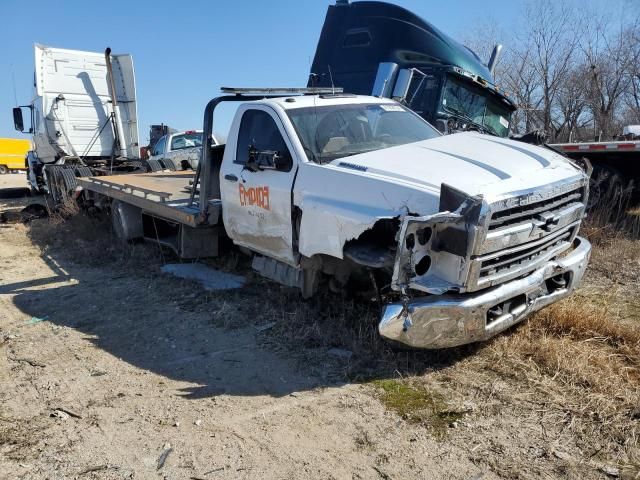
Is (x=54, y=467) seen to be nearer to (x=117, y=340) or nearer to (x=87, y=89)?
(x=117, y=340)

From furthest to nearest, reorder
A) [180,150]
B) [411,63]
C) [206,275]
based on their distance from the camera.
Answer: [180,150] < [411,63] < [206,275]

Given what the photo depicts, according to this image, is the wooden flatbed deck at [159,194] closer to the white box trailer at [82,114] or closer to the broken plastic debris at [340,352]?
the broken plastic debris at [340,352]

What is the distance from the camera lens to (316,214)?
13.8 ft

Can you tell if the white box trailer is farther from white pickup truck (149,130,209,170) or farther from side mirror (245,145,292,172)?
side mirror (245,145,292,172)

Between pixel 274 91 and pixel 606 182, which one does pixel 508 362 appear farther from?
pixel 606 182

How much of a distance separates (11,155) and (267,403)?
39813 millimetres

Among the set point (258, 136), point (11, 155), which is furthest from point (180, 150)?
point (11, 155)

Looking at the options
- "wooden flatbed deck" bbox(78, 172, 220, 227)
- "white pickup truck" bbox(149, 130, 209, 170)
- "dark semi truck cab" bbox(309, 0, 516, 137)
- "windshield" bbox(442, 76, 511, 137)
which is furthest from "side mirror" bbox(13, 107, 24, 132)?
"windshield" bbox(442, 76, 511, 137)

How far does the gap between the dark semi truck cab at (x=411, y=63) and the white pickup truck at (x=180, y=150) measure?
423 centimetres

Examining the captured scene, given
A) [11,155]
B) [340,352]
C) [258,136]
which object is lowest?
[11,155]

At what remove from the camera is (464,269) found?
3.37 metres

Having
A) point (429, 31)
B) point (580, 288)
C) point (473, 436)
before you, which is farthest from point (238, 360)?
point (429, 31)

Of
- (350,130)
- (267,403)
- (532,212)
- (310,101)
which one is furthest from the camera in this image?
(310,101)

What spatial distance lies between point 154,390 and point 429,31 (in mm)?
7841
